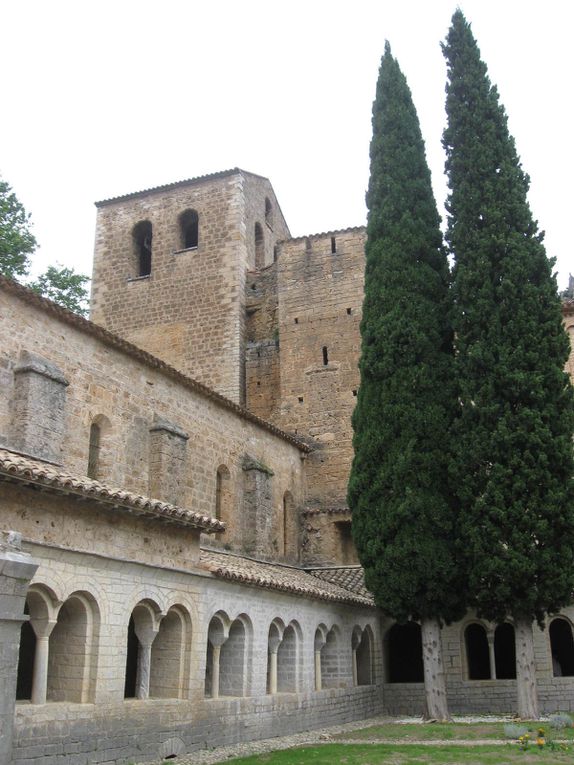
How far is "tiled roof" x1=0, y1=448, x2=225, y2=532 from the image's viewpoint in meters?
10.2

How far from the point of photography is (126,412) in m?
17.5

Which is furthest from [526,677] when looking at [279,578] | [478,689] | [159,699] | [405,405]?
[159,699]

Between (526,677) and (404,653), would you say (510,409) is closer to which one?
(526,677)

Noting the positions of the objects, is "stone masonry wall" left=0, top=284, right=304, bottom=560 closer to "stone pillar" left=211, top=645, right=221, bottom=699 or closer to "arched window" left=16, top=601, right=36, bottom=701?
"arched window" left=16, top=601, right=36, bottom=701

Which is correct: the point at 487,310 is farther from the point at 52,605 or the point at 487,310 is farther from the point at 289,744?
the point at 52,605

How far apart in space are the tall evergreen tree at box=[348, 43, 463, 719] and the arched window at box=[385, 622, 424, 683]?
4.89m

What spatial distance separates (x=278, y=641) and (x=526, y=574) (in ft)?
17.0

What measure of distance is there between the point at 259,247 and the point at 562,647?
17.6 meters

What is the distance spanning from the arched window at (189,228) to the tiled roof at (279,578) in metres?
13.6

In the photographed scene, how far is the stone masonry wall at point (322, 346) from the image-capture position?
25812 millimetres

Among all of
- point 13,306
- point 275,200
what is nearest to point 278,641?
point 13,306

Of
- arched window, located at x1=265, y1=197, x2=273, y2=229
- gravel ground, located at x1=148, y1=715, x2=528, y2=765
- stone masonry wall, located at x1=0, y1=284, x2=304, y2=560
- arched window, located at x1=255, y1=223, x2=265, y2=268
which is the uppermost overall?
arched window, located at x1=265, y1=197, x2=273, y2=229

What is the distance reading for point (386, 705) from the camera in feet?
70.4

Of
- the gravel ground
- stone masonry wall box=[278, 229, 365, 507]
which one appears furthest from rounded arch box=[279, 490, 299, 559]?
the gravel ground
